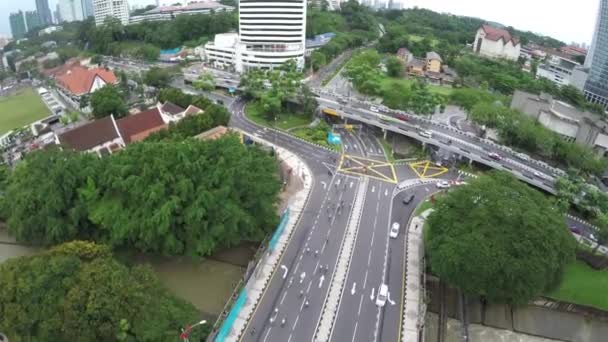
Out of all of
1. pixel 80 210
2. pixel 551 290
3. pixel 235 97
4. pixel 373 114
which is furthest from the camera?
pixel 235 97

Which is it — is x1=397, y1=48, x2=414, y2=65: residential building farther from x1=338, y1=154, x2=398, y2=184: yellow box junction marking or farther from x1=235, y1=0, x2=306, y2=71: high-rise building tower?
x1=338, y1=154, x2=398, y2=184: yellow box junction marking

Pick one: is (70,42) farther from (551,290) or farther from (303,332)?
(551,290)

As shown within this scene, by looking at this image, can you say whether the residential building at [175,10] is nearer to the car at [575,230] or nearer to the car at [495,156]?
the car at [495,156]

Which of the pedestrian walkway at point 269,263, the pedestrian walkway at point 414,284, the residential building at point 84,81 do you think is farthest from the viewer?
the residential building at point 84,81

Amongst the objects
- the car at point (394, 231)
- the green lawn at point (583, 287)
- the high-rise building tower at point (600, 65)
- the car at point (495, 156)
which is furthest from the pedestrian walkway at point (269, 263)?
the high-rise building tower at point (600, 65)

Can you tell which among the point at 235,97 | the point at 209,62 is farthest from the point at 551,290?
the point at 209,62

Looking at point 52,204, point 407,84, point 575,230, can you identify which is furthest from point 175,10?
point 575,230
